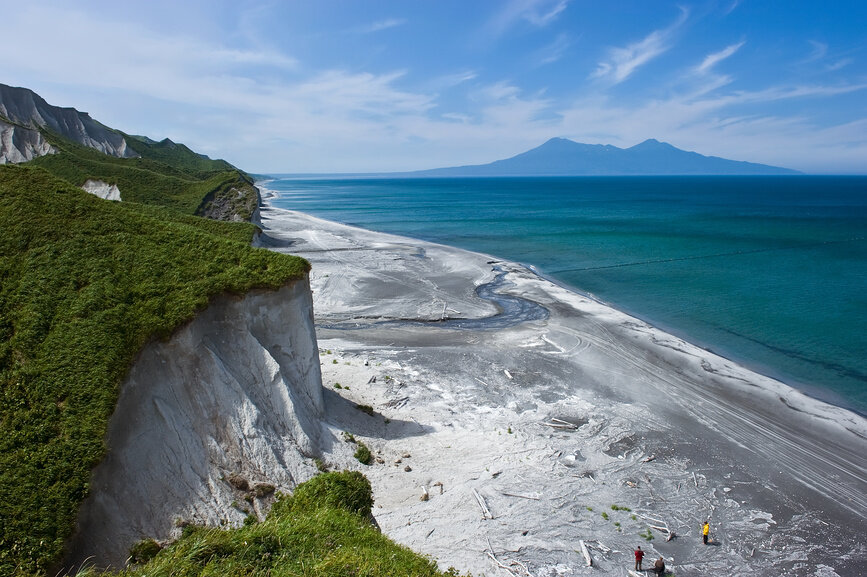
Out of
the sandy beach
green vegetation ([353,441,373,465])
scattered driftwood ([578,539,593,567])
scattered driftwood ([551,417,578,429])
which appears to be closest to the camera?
scattered driftwood ([578,539,593,567])

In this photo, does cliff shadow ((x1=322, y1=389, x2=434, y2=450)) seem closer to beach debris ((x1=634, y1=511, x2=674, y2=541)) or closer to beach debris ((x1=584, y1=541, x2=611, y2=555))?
beach debris ((x1=584, y1=541, x2=611, y2=555))

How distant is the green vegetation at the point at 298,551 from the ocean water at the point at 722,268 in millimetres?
27457

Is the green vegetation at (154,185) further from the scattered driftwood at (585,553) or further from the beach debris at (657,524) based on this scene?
the beach debris at (657,524)

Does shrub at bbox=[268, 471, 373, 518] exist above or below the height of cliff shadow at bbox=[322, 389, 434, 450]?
above

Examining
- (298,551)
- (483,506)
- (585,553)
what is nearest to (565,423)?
(483,506)

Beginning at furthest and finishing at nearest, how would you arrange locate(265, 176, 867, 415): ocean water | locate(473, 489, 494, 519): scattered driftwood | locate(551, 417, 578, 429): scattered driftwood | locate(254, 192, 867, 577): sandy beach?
locate(265, 176, 867, 415): ocean water < locate(551, 417, 578, 429): scattered driftwood < locate(473, 489, 494, 519): scattered driftwood < locate(254, 192, 867, 577): sandy beach

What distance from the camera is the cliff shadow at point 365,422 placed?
65.3 ft

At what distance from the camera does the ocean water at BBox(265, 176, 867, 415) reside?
33.4 m

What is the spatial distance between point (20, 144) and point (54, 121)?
39538mm

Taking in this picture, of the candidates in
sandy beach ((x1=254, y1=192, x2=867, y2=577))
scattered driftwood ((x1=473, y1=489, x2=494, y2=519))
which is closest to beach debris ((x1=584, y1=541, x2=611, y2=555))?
sandy beach ((x1=254, y1=192, x2=867, y2=577))

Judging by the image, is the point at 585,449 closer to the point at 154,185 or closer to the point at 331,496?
the point at 331,496

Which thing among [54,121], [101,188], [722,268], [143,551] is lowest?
[722,268]

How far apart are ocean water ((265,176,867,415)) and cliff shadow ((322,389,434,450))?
22734 millimetres

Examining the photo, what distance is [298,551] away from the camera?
9.88m
